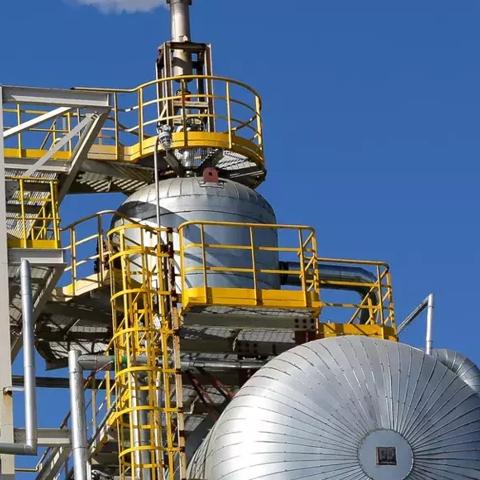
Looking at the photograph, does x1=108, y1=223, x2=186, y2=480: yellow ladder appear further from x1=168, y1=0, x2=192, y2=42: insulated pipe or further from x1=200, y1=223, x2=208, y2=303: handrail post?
x1=168, y1=0, x2=192, y2=42: insulated pipe

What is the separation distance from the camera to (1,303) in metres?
39.5

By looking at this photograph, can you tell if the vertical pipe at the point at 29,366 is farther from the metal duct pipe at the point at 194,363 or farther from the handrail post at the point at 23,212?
the metal duct pipe at the point at 194,363

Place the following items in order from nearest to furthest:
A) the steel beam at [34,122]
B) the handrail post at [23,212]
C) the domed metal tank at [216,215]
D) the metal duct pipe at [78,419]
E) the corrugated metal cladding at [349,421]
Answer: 1. the corrugated metal cladding at [349,421]
2. the metal duct pipe at [78,419]
3. the handrail post at [23,212]
4. the steel beam at [34,122]
5. the domed metal tank at [216,215]

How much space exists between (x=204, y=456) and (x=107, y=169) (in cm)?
868

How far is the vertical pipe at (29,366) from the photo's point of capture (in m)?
38.4

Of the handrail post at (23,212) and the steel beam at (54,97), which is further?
the steel beam at (54,97)

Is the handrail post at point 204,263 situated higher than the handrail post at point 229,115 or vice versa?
the handrail post at point 229,115

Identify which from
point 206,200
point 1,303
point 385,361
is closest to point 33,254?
point 1,303

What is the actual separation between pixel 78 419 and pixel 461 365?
28.7ft

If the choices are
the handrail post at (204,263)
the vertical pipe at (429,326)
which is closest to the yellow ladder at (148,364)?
the handrail post at (204,263)

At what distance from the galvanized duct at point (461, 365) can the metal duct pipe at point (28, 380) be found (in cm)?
928

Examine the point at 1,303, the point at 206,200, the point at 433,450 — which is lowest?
the point at 433,450

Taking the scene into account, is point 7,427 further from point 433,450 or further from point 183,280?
point 433,450

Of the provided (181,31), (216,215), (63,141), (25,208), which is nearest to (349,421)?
(216,215)
